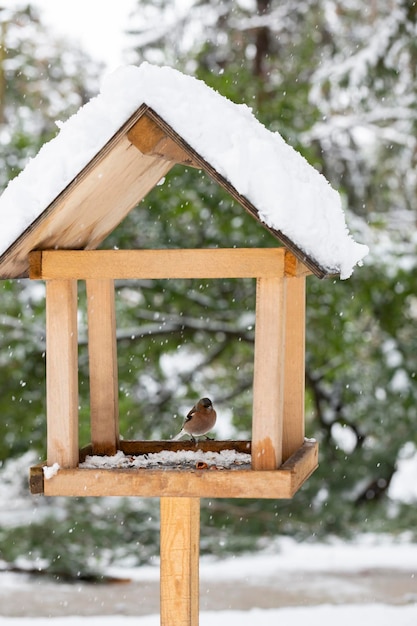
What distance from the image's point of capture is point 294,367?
6.75ft

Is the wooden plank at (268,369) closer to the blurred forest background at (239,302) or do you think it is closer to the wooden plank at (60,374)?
the wooden plank at (60,374)

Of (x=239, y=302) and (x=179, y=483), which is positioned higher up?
(x=239, y=302)

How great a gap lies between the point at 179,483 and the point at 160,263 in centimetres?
43

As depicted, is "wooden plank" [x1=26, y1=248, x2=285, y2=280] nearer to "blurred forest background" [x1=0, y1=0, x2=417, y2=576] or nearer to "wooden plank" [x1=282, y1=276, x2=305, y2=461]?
"wooden plank" [x1=282, y1=276, x2=305, y2=461]

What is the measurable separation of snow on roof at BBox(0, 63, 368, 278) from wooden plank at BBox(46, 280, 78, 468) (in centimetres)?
21

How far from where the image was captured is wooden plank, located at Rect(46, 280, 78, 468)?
1.85 meters

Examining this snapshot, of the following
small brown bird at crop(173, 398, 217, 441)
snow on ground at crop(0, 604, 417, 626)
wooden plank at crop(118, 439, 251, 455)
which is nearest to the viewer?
small brown bird at crop(173, 398, 217, 441)

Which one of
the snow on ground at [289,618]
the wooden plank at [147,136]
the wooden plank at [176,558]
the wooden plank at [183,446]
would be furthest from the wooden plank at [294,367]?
A: the snow on ground at [289,618]

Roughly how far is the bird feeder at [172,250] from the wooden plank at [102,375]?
0.27 metres

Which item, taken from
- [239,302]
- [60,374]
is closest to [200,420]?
[60,374]

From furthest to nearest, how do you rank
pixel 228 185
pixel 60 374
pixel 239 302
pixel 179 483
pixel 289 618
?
1. pixel 239 302
2. pixel 289 618
3. pixel 60 374
4. pixel 179 483
5. pixel 228 185

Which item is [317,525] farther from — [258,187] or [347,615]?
[258,187]

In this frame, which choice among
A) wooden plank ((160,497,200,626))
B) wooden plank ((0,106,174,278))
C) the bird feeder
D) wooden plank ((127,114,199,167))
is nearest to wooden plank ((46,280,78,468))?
the bird feeder

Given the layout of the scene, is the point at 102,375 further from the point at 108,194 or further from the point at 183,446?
the point at 108,194
